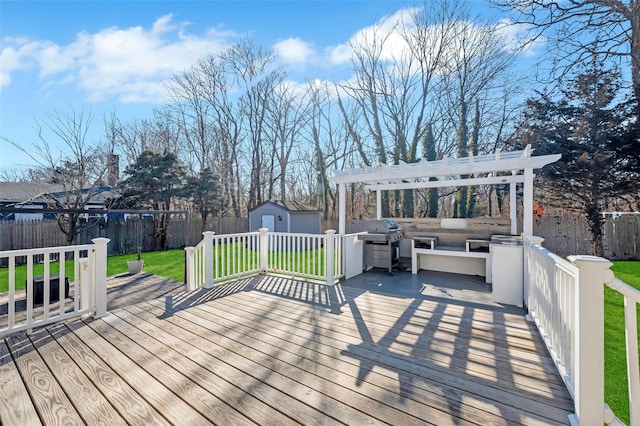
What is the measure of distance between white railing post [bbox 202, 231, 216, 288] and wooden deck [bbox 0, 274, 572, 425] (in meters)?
1.07

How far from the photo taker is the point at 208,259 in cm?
486

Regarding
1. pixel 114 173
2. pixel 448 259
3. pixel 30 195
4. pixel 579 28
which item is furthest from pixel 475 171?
pixel 30 195

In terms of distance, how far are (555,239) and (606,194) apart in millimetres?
1849

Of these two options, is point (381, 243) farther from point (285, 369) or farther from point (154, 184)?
point (154, 184)

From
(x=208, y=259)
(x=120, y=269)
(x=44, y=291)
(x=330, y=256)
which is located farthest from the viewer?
(x=120, y=269)

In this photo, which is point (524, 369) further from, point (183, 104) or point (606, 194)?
point (183, 104)

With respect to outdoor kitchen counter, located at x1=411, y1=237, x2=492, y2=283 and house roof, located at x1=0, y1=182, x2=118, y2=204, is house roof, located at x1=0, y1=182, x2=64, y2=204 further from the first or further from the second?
outdoor kitchen counter, located at x1=411, y1=237, x2=492, y2=283

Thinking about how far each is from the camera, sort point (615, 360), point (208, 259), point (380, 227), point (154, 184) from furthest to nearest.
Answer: point (154, 184)
point (380, 227)
point (208, 259)
point (615, 360)

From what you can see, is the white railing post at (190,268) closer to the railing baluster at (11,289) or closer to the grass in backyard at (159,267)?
the grass in backyard at (159,267)

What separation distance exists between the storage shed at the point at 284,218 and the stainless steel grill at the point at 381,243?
6548 millimetres

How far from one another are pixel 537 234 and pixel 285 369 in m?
10.8

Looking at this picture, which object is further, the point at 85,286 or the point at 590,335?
the point at 85,286

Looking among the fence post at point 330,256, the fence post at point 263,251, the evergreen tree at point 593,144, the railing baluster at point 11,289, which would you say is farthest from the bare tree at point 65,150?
the evergreen tree at point 593,144

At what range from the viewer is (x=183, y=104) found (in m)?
17.0
